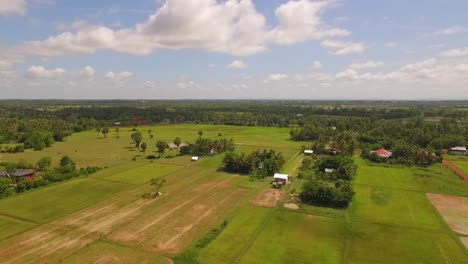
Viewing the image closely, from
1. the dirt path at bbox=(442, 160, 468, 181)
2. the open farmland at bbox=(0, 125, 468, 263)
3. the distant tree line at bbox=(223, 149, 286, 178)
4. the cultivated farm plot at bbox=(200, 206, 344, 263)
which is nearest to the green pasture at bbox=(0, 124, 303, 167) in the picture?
the open farmland at bbox=(0, 125, 468, 263)

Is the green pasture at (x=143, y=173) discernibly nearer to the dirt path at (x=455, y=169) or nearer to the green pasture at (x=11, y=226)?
the green pasture at (x=11, y=226)

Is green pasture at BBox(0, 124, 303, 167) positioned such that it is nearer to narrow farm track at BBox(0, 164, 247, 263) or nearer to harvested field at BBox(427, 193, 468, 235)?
narrow farm track at BBox(0, 164, 247, 263)

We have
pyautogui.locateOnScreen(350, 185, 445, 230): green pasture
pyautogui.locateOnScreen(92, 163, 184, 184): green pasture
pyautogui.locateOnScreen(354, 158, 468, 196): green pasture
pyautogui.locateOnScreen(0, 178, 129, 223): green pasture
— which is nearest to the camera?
pyautogui.locateOnScreen(350, 185, 445, 230): green pasture

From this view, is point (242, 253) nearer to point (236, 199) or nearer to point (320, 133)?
point (236, 199)

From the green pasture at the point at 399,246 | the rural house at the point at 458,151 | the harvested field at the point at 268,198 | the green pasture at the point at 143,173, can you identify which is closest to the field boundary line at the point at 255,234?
the harvested field at the point at 268,198

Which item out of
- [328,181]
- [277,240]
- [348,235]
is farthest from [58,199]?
Answer: [328,181]

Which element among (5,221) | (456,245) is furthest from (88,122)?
(456,245)
